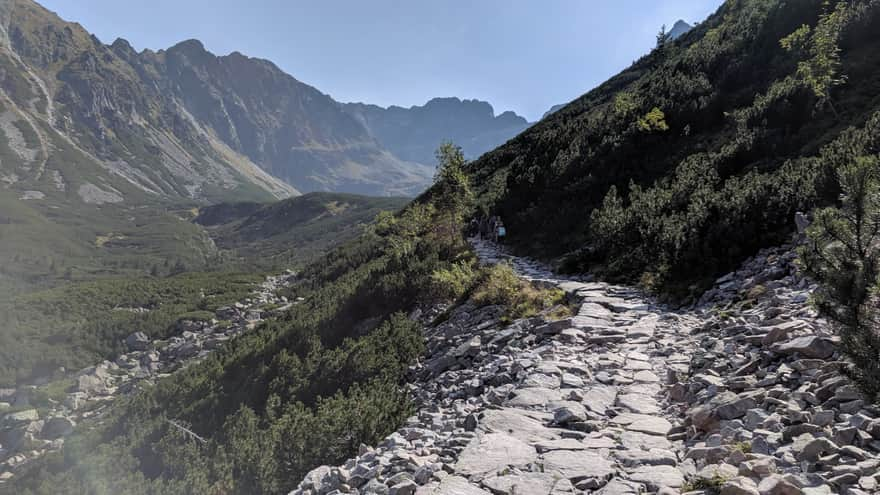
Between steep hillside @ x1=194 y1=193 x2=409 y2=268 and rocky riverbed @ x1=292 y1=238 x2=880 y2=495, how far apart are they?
351 feet

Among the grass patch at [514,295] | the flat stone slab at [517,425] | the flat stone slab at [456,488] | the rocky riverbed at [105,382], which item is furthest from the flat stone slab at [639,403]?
the rocky riverbed at [105,382]

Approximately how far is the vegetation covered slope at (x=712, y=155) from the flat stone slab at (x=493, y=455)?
7.67 meters

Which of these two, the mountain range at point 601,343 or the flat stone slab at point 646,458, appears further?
the flat stone slab at point 646,458

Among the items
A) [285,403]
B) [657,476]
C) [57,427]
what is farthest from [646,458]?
[57,427]

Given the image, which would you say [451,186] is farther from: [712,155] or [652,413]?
[652,413]

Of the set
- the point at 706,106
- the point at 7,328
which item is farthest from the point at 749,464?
the point at 7,328

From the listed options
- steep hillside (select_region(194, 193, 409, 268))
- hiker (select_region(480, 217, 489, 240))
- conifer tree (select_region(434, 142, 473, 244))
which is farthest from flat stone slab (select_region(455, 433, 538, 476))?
steep hillside (select_region(194, 193, 409, 268))

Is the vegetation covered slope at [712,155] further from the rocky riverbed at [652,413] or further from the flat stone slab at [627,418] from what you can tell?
the flat stone slab at [627,418]

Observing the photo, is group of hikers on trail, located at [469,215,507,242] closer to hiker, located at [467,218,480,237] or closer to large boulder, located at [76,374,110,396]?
hiker, located at [467,218,480,237]

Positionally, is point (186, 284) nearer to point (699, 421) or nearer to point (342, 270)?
point (342, 270)

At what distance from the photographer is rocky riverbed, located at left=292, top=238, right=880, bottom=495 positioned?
4121 millimetres

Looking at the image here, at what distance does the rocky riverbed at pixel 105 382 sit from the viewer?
1147 inches

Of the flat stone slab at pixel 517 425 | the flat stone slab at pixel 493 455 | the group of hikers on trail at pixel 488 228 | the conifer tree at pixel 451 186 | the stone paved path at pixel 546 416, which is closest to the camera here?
the stone paved path at pixel 546 416

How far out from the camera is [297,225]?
16925cm
